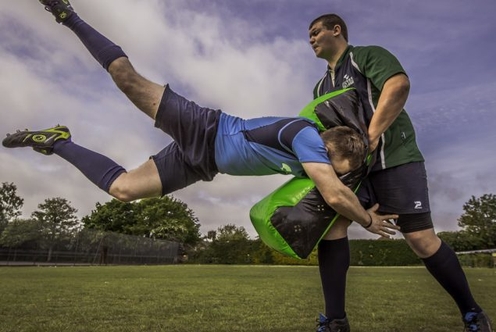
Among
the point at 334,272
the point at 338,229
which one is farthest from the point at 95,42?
the point at 334,272

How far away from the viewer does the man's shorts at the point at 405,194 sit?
3.34 meters

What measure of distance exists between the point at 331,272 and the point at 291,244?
1.52ft

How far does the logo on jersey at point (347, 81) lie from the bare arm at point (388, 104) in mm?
387

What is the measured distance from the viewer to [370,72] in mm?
3330

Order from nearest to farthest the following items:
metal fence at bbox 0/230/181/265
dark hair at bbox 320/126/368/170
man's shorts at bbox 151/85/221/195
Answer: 1. dark hair at bbox 320/126/368/170
2. man's shorts at bbox 151/85/221/195
3. metal fence at bbox 0/230/181/265

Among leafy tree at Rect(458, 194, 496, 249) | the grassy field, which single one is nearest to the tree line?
leafy tree at Rect(458, 194, 496, 249)

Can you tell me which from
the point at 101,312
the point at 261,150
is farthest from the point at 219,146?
the point at 101,312

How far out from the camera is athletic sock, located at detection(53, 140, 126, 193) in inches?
142

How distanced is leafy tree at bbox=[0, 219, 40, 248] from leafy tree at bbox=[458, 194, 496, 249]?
4476 cm

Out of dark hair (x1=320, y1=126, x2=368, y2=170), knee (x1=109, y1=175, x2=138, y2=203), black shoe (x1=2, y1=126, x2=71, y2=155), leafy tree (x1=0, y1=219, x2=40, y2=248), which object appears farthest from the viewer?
leafy tree (x1=0, y1=219, x2=40, y2=248)

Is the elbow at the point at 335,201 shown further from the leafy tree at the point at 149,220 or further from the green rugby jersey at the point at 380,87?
the leafy tree at the point at 149,220

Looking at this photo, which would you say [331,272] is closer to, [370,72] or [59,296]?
[370,72]

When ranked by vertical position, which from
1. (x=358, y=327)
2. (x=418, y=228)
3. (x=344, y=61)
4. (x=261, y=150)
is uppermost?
(x=344, y=61)

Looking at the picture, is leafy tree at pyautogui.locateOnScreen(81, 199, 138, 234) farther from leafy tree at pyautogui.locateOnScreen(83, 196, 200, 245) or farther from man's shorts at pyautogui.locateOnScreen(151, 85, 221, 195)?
man's shorts at pyautogui.locateOnScreen(151, 85, 221, 195)
